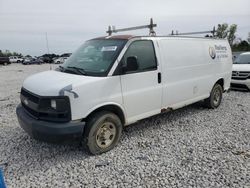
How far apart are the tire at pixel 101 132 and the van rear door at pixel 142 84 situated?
334mm

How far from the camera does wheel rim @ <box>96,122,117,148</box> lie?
379 cm

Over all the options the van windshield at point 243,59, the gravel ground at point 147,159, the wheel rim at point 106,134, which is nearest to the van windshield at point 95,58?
the wheel rim at point 106,134

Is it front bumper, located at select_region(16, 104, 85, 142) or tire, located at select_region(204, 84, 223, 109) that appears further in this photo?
tire, located at select_region(204, 84, 223, 109)

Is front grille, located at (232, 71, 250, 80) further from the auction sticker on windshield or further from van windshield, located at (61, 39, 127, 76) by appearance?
the auction sticker on windshield

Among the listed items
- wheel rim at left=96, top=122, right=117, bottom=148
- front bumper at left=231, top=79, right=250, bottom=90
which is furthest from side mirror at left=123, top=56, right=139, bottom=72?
front bumper at left=231, top=79, right=250, bottom=90

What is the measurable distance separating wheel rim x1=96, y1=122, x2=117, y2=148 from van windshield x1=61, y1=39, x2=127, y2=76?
3.00 feet

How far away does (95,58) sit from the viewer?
407 cm

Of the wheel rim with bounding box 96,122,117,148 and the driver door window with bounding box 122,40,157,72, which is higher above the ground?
the driver door window with bounding box 122,40,157,72

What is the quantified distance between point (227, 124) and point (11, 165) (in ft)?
14.9

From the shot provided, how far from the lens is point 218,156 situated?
12.1 feet

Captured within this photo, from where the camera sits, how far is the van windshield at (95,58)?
12.4 ft

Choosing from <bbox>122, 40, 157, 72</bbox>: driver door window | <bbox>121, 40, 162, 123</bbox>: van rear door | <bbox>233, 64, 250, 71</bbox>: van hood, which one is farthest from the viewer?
<bbox>233, 64, 250, 71</bbox>: van hood

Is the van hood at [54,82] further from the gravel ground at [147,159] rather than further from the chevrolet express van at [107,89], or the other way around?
the gravel ground at [147,159]

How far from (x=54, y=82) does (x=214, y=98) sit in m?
4.68
